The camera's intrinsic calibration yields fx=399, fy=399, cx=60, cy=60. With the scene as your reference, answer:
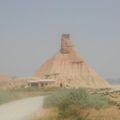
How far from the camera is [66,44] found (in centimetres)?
15500

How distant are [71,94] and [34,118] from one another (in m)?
5.15

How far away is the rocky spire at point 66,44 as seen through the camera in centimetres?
15500

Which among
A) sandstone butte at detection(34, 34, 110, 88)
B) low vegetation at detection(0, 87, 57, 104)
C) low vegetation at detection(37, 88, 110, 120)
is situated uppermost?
low vegetation at detection(37, 88, 110, 120)

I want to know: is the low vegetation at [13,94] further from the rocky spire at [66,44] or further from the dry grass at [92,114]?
the rocky spire at [66,44]

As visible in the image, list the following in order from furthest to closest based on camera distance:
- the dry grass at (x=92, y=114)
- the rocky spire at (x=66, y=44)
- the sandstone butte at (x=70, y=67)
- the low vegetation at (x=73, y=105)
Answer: the rocky spire at (x=66, y=44), the sandstone butte at (x=70, y=67), the low vegetation at (x=73, y=105), the dry grass at (x=92, y=114)

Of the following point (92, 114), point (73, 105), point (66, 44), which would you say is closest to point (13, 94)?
point (73, 105)

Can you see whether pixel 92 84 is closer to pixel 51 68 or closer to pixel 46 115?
pixel 51 68

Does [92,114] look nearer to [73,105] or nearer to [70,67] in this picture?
[73,105]

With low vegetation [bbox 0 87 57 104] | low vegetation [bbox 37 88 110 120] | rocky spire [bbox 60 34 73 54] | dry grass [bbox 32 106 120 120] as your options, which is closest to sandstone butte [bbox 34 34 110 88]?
→ rocky spire [bbox 60 34 73 54]

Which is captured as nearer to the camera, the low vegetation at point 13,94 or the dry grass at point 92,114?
the dry grass at point 92,114

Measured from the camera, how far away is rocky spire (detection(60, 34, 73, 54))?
155 meters

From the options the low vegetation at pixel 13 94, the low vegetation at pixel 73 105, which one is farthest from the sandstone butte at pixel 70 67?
the low vegetation at pixel 73 105

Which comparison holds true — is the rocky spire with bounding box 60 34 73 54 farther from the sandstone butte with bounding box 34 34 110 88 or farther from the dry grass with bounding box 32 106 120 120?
the dry grass with bounding box 32 106 120 120

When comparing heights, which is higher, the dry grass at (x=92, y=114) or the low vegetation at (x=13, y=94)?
the dry grass at (x=92, y=114)
